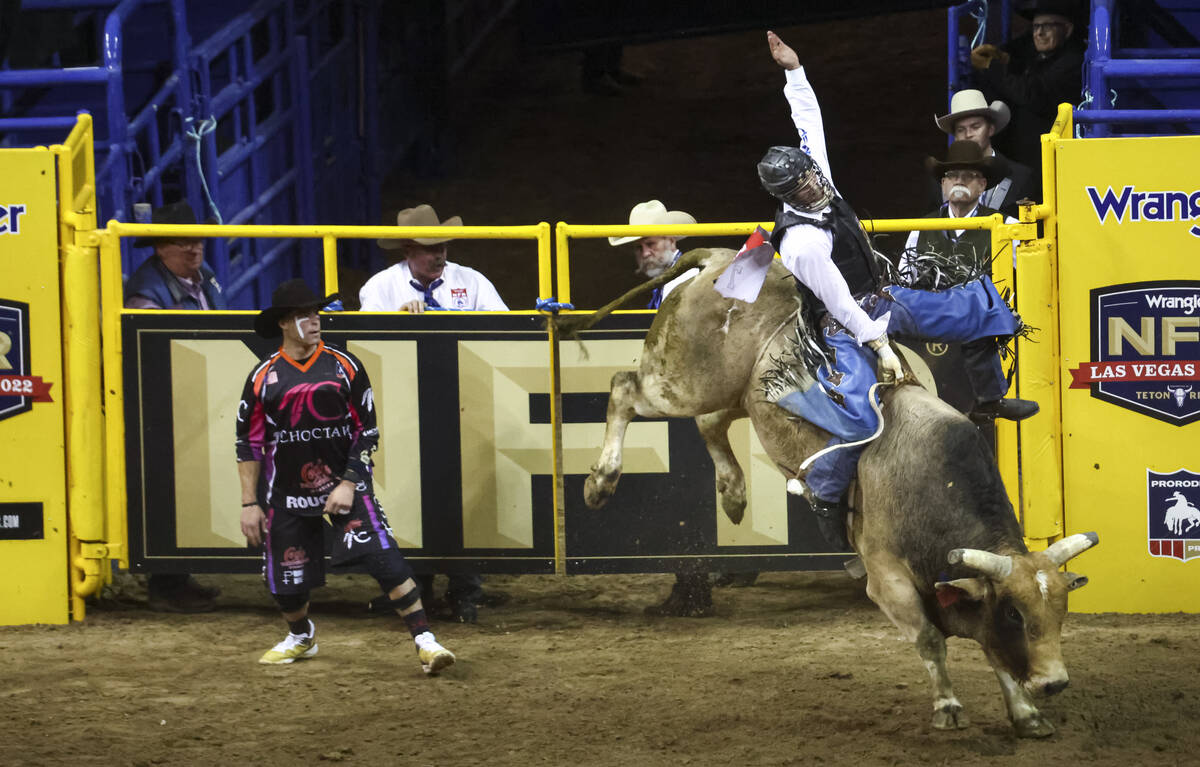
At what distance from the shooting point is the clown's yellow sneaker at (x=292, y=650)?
23.9 ft

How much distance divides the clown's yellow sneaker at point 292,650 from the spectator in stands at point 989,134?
436cm

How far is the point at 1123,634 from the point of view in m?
7.54

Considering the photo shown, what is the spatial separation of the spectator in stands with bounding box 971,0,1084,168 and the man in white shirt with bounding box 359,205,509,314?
3825 mm

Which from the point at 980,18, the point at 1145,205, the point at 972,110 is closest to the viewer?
the point at 1145,205

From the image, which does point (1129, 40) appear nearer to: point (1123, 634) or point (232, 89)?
point (1123, 634)

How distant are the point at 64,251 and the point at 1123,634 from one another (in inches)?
234

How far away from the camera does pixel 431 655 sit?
274 inches

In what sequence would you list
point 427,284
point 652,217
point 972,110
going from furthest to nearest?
point 972,110
point 427,284
point 652,217

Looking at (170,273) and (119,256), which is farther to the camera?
(170,273)

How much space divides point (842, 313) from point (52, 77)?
16.3 ft

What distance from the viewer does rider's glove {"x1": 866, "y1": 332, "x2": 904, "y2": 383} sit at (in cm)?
610

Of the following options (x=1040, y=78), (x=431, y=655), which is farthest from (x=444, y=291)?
(x=1040, y=78)

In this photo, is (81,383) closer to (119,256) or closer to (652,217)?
(119,256)

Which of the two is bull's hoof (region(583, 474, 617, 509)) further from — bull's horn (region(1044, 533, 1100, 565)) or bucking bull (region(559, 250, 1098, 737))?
bull's horn (region(1044, 533, 1100, 565))
